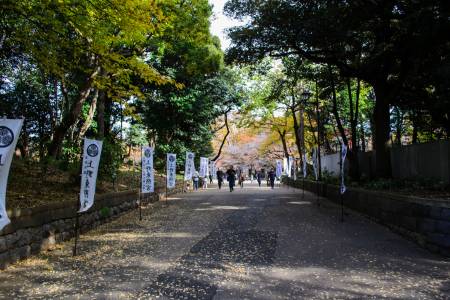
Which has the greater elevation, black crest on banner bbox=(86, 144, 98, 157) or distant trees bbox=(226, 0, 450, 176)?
distant trees bbox=(226, 0, 450, 176)

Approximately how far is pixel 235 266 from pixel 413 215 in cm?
416

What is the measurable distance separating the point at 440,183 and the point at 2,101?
1952cm

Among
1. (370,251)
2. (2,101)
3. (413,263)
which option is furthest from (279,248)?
(2,101)

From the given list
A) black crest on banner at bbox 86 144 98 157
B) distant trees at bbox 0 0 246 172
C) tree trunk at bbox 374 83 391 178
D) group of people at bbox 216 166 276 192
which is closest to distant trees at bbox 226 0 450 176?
tree trunk at bbox 374 83 391 178

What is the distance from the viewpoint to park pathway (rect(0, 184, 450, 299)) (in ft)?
17.1

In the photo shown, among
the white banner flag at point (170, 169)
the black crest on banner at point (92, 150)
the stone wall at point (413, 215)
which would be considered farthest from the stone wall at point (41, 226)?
the stone wall at point (413, 215)

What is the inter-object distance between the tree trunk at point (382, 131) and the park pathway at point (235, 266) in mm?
5218

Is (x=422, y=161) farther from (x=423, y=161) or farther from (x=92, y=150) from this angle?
(x=92, y=150)

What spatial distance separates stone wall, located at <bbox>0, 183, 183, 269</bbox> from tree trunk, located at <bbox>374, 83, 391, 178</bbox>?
376 inches

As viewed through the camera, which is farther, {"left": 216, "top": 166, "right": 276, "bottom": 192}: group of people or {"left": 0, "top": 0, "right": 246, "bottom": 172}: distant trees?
{"left": 216, "top": 166, "right": 276, "bottom": 192}: group of people

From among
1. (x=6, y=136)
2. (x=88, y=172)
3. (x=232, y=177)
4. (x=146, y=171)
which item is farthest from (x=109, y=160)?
(x=232, y=177)

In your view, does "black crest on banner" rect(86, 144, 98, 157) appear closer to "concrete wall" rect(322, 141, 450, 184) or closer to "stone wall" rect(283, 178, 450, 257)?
"stone wall" rect(283, 178, 450, 257)

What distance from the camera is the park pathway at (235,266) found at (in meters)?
5.21

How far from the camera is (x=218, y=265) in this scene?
6.52 meters
